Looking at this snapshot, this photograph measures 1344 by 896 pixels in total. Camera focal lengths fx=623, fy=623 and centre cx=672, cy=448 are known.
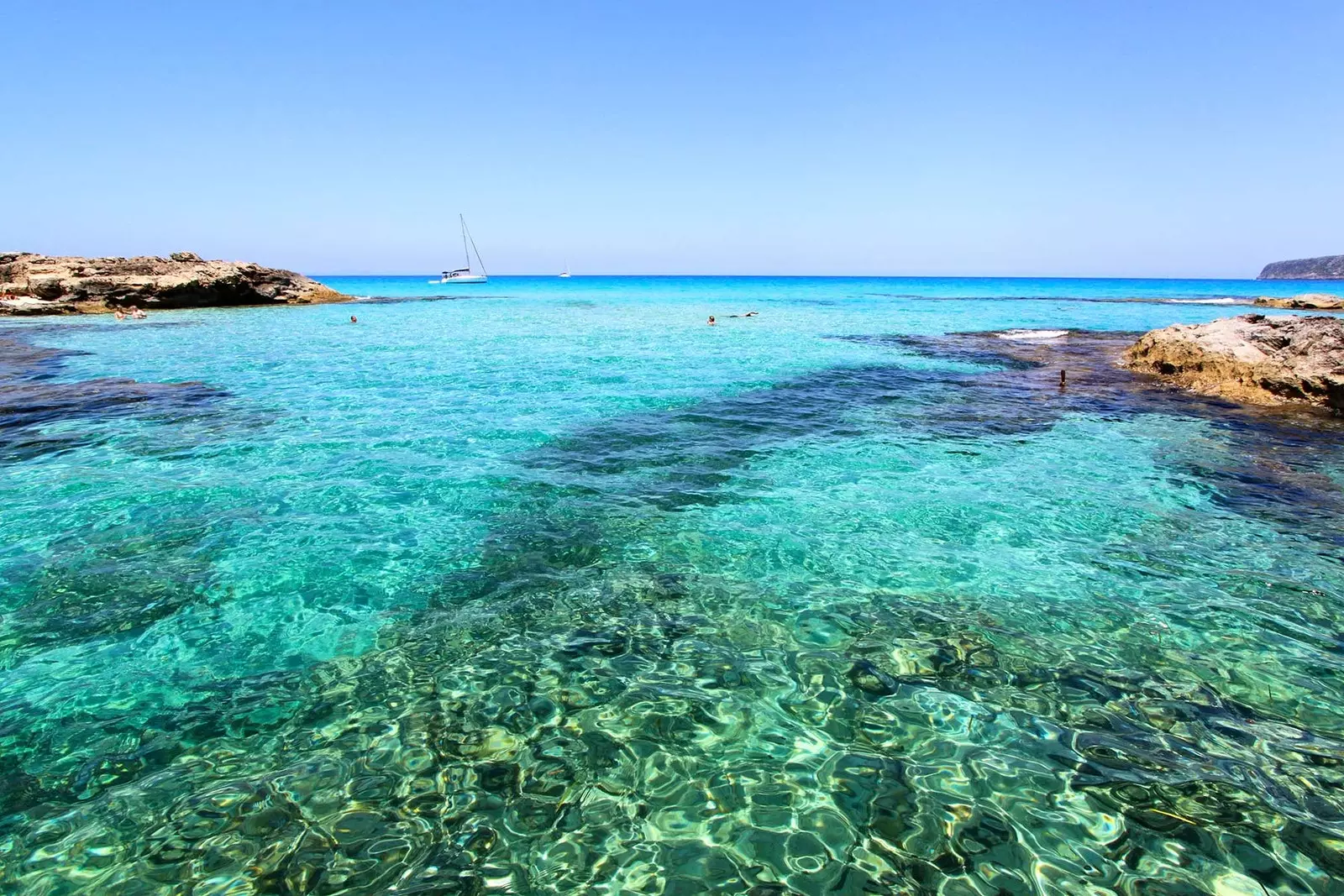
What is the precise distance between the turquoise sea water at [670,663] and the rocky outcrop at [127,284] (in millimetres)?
42549

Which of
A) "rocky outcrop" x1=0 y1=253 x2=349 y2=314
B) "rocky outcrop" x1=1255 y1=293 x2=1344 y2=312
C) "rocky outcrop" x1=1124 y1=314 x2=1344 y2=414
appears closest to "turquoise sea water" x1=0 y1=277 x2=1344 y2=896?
"rocky outcrop" x1=1124 y1=314 x2=1344 y2=414

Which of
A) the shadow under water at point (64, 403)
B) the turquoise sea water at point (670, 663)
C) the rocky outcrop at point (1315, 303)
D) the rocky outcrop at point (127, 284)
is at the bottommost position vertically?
the turquoise sea water at point (670, 663)

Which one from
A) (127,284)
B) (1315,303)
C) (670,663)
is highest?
(127,284)

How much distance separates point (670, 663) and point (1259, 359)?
62.0 ft

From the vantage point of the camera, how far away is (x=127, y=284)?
144 feet

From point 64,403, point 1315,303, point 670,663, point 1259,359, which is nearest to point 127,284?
point 64,403

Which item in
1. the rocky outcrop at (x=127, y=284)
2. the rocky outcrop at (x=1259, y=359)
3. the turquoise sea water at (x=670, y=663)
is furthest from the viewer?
the rocky outcrop at (x=127, y=284)

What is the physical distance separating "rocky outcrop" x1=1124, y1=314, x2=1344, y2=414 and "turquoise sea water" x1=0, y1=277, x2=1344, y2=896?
419 cm

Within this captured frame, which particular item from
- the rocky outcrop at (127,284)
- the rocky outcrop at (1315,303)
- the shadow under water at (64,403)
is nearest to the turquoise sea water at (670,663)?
the shadow under water at (64,403)

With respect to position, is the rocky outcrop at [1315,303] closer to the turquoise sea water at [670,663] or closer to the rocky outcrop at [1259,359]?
the rocky outcrop at [1259,359]

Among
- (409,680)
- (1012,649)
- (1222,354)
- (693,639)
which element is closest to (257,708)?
(409,680)

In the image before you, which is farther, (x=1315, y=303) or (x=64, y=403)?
(x=1315, y=303)

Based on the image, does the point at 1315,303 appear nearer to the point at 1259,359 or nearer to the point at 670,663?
the point at 1259,359

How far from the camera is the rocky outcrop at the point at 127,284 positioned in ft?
139
